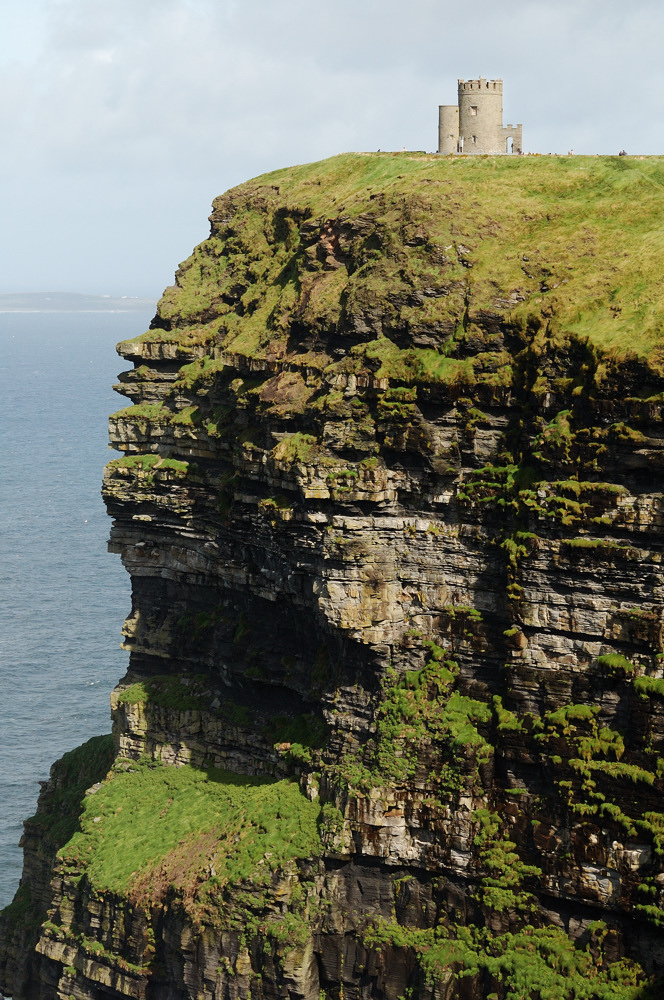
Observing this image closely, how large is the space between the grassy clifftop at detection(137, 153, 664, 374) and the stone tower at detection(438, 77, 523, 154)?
4223 mm

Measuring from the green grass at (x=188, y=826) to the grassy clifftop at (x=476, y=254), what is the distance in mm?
23706

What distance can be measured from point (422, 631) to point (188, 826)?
18.5 meters

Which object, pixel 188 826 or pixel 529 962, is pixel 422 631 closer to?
pixel 529 962

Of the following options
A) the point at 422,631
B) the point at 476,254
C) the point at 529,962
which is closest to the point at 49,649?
the point at 422,631

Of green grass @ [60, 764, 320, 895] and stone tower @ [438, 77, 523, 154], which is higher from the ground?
stone tower @ [438, 77, 523, 154]

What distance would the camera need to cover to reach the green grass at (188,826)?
73375mm

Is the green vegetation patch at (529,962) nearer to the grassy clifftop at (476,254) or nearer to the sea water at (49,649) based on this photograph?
the grassy clifftop at (476,254)

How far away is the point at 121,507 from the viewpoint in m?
90.1

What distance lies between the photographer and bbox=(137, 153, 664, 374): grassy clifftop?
67.7 m

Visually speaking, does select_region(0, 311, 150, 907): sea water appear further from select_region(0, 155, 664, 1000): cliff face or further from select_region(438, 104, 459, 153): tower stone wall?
select_region(438, 104, 459, 153): tower stone wall

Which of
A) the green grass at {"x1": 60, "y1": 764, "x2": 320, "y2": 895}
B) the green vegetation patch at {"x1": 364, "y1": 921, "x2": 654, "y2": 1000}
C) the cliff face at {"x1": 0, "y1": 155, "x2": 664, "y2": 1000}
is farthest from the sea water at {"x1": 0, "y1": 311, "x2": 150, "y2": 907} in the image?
the green vegetation patch at {"x1": 364, "y1": 921, "x2": 654, "y2": 1000}

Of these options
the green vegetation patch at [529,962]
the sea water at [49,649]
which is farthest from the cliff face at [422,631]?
the sea water at [49,649]

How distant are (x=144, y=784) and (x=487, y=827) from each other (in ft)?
85.1

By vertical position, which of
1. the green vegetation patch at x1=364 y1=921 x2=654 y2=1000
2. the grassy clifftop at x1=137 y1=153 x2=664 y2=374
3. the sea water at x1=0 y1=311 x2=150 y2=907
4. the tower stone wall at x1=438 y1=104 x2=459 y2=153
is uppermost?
the tower stone wall at x1=438 y1=104 x2=459 y2=153
